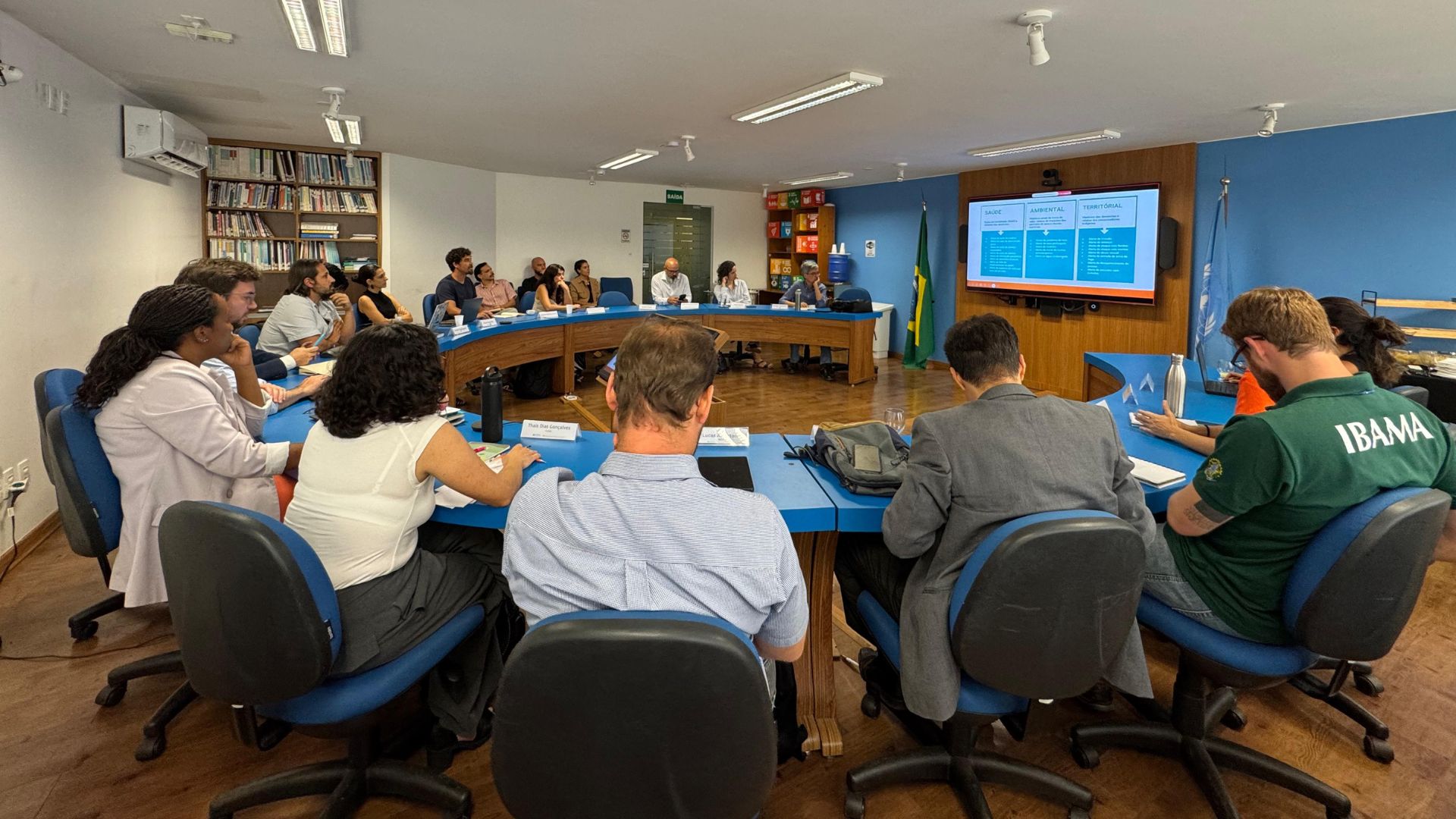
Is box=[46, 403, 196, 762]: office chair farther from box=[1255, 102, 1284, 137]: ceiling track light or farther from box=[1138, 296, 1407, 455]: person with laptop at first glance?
box=[1255, 102, 1284, 137]: ceiling track light

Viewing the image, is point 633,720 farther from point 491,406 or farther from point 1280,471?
point 491,406

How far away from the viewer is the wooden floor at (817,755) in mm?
1909

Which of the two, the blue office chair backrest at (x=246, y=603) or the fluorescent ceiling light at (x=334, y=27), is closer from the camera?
the blue office chair backrest at (x=246, y=603)

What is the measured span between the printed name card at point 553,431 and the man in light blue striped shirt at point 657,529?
1.30 meters

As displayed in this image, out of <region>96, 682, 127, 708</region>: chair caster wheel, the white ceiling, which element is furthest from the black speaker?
<region>96, 682, 127, 708</region>: chair caster wheel

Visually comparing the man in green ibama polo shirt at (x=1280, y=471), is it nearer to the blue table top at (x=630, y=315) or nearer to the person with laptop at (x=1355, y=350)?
the person with laptop at (x=1355, y=350)

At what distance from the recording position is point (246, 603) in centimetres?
144

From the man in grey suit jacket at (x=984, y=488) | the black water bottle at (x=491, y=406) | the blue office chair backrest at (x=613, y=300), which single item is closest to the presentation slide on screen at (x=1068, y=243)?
the blue office chair backrest at (x=613, y=300)

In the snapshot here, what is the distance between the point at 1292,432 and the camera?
1584mm

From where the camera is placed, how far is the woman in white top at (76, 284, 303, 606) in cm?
207

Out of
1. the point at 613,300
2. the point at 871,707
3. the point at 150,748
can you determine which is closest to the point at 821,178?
the point at 613,300

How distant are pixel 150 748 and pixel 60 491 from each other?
2.58ft

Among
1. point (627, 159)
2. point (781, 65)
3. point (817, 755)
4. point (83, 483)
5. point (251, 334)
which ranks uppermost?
point (627, 159)

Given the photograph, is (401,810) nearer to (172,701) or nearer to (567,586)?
(172,701)
